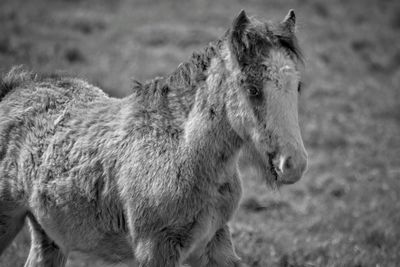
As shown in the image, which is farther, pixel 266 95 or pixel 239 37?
pixel 239 37

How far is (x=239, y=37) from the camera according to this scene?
3781 mm

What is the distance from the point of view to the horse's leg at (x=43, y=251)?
16.3 feet

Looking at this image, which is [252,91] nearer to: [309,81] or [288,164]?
[288,164]

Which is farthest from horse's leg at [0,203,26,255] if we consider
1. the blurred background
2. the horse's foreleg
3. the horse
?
the horse's foreleg

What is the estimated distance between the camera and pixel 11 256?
6133 mm

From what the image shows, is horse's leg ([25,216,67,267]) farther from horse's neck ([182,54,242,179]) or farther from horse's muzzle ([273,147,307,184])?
horse's muzzle ([273,147,307,184])

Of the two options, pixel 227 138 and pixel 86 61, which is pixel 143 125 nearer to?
pixel 227 138

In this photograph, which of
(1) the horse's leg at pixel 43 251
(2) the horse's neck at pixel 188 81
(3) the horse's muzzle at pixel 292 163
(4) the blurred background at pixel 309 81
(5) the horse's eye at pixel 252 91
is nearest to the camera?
(3) the horse's muzzle at pixel 292 163

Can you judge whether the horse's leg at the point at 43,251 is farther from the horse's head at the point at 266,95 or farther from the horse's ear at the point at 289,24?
the horse's ear at the point at 289,24

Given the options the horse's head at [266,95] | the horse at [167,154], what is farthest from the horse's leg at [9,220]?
the horse's head at [266,95]

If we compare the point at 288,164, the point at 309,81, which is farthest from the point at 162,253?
the point at 309,81

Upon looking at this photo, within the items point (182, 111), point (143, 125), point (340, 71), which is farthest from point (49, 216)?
point (340, 71)

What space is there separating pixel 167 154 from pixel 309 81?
1178 cm

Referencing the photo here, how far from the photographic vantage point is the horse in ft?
11.9
